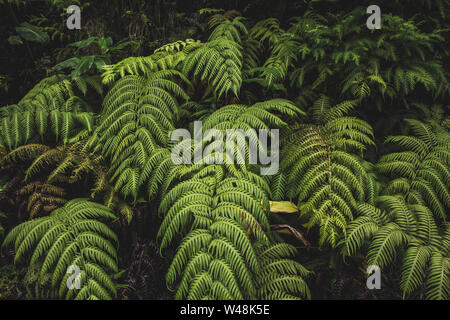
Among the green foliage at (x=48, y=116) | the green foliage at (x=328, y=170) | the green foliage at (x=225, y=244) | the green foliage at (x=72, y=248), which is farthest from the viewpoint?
the green foliage at (x=48, y=116)

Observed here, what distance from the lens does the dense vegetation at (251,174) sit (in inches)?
80.5

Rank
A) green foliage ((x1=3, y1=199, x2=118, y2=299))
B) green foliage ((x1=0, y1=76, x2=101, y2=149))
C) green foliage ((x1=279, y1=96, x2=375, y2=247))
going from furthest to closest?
green foliage ((x1=0, y1=76, x2=101, y2=149))
green foliage ((x1=279, y1=96, x2=375, y2=247))
green foliage ((x1=3, y1=199, x2=118, y2=299))

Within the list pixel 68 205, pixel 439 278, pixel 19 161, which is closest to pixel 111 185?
pixel 68 205

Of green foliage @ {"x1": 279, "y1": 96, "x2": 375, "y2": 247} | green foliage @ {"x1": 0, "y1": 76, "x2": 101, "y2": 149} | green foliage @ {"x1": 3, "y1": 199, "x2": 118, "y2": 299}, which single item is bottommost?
green foliage @ {"x1": 3, "y1": 199, "x2": 118, "y2": 299}

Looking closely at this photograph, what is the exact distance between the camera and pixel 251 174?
2.33m

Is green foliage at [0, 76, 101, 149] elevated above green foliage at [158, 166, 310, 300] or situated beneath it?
elevated above

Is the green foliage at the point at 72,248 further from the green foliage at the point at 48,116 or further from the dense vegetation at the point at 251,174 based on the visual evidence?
the green foliage at the point at 48,116

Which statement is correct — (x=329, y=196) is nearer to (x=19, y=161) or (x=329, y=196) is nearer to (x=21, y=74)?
(x=19, y=161)

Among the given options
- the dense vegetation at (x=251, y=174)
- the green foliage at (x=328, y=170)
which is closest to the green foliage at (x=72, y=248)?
the dense vegetation at (x=251, y=174)

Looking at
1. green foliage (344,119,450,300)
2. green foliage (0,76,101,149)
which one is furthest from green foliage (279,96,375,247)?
green foliage (0,76,101,149)

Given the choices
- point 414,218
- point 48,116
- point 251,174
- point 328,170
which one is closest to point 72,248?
point 251,174

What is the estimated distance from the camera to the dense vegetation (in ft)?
6.71

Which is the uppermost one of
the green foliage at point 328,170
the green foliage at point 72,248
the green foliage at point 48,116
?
the green foliage at point 48,116

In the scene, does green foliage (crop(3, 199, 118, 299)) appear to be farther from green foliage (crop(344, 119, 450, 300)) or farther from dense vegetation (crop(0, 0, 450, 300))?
green foliage (crop(344, 119, 450, 300))
